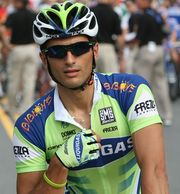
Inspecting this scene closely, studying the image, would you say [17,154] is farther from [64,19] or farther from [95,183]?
[64,19]

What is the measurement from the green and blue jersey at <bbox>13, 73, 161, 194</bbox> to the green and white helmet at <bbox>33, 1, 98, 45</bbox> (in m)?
0.30

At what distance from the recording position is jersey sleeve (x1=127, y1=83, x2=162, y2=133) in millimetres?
3820

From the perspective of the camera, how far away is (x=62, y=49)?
3.76 metres

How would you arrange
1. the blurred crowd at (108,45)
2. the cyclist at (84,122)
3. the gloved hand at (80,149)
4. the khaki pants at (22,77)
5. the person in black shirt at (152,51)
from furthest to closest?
the khaki pants at (22,77), the person in black shirt at (152,51), the blurred crowd at (108,45), the cyclist at (84,122), the gloved hand at (80,149)

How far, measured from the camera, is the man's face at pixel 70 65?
376cm

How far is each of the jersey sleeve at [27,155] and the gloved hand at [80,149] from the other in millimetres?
321

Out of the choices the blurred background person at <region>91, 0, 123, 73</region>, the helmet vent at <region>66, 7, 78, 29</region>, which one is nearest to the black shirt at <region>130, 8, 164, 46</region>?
the blurred background person at <region>91, 0, 123, 73</region>

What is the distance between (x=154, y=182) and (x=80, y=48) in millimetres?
723

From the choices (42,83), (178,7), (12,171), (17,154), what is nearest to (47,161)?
(17,154)

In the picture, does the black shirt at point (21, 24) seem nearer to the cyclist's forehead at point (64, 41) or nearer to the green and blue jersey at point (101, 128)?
the green and blue jersey at point (101, 128)

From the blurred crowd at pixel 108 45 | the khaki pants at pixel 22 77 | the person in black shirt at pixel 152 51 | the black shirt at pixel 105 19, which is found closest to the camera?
the black shirt at pixel 105 19

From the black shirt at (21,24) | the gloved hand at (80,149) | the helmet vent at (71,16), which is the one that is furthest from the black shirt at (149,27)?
the gloved hand at (80,149)

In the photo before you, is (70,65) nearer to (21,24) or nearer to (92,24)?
(92,24)

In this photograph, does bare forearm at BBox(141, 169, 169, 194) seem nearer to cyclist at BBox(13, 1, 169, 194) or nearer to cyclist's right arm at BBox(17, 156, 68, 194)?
cyclist at BBox(13, 1, 169, 194)
